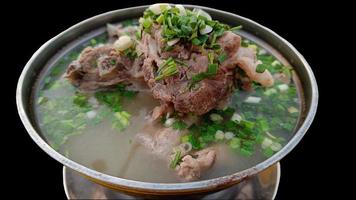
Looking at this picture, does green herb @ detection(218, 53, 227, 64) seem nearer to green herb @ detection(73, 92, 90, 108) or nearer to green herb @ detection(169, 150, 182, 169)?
green herb @ detection(169, 150, 182, 169)

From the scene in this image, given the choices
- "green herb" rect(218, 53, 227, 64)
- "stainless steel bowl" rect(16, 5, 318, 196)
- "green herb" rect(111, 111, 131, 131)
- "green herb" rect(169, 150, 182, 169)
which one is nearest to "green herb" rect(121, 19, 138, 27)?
"stainless steel bowl" rect(16, 5, 318, 196)

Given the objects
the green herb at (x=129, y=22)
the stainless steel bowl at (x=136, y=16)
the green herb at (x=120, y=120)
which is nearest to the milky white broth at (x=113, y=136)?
the green herb at (x=120, y=120)

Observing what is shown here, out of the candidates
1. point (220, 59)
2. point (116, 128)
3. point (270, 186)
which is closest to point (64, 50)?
point (116, 128)

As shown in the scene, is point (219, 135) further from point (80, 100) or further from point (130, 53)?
point (80, 100)

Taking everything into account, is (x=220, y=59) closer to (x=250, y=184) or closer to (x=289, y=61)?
(x=289, y=61)

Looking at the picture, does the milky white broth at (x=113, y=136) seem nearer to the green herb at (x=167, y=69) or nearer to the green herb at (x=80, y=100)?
the green herb at (x=80, y=100)

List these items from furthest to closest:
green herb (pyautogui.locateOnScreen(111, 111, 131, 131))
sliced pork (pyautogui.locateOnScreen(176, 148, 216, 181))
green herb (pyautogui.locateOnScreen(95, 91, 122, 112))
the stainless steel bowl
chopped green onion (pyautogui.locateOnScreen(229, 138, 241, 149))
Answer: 1. green herb (pyautogui.locateOnScreen(95, 91, 122, 112))
2. green herb (pyautogui.locateOnScreen(111, 111, 131, 131))
3. chopped green onion (pyautogui.locateOnScreen(229, 138, 241, 149))
4. sliced pork (pyautogui.locateOnScreen(176, 148, 216, 181))
5. the stainless steel bowl
